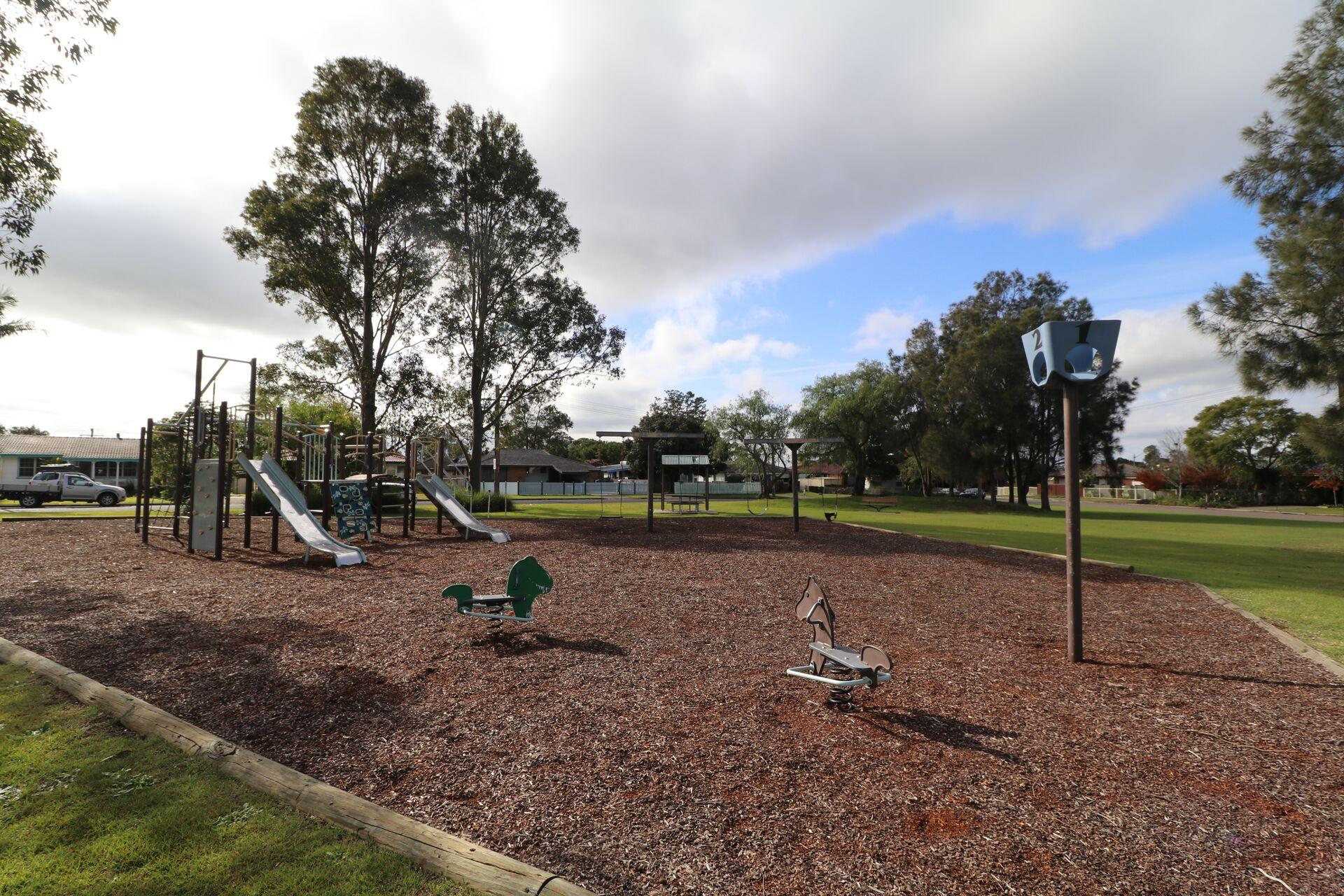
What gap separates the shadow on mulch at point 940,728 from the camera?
13.4ft

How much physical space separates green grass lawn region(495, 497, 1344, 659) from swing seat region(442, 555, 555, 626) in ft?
27.9

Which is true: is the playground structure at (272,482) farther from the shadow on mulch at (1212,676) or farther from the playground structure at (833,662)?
the shadow on mulch at (1212,676)

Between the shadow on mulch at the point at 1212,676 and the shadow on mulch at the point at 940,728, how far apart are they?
8.56 ft

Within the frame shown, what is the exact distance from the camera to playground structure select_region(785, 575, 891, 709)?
468 centimetres

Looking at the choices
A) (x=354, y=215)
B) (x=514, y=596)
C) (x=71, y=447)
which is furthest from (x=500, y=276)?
(x=71, y=447)

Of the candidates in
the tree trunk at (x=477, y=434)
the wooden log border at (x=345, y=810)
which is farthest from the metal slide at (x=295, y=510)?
the tree trunk at (x=477, y=434)

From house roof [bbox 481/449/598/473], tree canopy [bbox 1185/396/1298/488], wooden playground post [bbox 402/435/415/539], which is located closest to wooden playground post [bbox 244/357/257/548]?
wooden playground post [bbox 402/435/415/539]

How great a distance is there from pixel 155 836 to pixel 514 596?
4.03m

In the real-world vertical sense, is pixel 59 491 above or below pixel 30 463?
below

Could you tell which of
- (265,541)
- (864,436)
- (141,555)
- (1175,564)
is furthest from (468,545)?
(864,436)

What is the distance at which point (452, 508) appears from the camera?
57.3 feet

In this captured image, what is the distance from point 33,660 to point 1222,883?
842 centimetres

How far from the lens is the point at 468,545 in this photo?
15289 mm

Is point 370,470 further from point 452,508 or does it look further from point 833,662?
point 833,662
